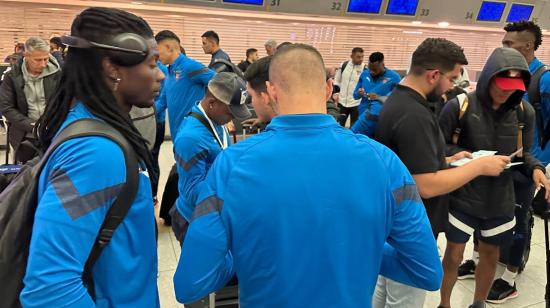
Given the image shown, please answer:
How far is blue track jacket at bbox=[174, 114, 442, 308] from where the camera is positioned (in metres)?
0.92

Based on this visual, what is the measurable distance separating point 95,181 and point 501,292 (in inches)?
117

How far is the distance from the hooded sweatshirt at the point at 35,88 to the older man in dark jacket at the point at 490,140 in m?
3.23

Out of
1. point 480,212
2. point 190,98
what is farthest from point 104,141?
point 190,98

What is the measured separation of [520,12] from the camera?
748 cm

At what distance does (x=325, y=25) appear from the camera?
8133mm

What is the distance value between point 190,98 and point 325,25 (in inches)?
219

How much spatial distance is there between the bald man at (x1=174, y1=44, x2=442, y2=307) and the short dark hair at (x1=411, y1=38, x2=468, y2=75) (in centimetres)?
98

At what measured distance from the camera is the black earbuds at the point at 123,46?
92cm

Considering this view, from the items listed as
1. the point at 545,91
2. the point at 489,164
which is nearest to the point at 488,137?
the point at 489,164

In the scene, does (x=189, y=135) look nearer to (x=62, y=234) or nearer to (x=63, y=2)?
(x=62, y=234)

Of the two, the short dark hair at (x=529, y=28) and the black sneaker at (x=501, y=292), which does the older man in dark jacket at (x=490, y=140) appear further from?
the short dark hair at (x=529, y=28)

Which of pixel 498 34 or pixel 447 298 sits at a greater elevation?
pixel 498 34

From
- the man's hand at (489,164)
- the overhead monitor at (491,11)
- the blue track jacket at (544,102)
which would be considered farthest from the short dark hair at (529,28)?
the overhead monitor at (491,11)

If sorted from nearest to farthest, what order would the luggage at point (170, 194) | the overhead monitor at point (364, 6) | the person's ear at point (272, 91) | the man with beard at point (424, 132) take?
the person's ear at point (272, 91), the man with beard at point (424, 132), the luggage at point (170, 194), the overhead monitor at point (364, 6)
